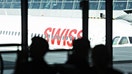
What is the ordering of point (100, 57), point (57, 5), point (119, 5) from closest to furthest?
1. point (100, 57)
2. point (57, 5)
3. point (119, 5)

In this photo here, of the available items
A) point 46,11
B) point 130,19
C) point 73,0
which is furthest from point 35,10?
point 130,19

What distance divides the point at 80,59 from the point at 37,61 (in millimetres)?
291

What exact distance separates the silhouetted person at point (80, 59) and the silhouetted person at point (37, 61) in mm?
166

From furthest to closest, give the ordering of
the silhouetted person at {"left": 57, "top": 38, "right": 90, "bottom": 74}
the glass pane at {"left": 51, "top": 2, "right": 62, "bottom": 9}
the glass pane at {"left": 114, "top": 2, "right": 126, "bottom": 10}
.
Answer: the glass pane at {"left": 114, "top": 2, "right": 126, "bottom": 10} < the glass pane at {"left": 51, "top": 2, "right": 62, "bottom": 9} < the silhouetted person at {"left": 57, "top": 38, "right": 90, "bottom": 74}

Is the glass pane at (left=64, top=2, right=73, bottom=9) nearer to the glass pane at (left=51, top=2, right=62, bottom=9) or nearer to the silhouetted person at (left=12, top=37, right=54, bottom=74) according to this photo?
the glass pane at (left=51, top=2, right=62, bottom=9)

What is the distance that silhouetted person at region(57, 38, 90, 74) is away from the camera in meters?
3.43

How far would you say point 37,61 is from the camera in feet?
11.5

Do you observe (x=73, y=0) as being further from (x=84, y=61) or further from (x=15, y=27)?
(x=84, y=61)

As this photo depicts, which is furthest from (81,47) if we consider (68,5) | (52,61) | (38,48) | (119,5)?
(119,5)

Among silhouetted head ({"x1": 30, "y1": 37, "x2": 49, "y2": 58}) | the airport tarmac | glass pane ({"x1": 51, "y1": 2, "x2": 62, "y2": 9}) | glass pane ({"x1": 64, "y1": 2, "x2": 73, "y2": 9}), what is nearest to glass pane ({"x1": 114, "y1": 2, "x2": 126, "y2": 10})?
glass pane ({"x1": 64, "y1": 2, "x2": 73, "y2": 9})

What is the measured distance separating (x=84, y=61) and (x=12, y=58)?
20.3ft

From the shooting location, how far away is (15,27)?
17672 millimetres

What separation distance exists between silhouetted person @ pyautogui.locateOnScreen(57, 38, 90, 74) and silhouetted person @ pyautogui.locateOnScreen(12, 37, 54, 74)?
0.54 feet

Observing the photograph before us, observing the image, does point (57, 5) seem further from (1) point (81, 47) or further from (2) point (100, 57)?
(2) point (100, 57)
